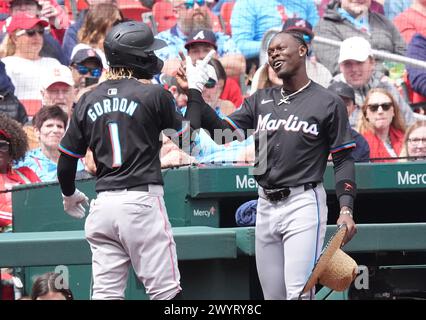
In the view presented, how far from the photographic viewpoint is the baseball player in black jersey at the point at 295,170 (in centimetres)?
441

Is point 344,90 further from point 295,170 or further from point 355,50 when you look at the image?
point 295,170

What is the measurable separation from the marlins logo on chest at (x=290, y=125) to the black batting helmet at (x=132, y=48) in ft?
1.98

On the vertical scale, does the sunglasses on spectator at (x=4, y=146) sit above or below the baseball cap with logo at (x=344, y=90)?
below

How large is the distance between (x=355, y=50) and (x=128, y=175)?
4165 millimetres

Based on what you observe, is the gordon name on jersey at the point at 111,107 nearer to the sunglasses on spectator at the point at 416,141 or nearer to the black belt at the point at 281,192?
the black belt at the point at 281,192

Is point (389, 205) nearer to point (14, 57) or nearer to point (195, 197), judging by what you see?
point (195, 197)

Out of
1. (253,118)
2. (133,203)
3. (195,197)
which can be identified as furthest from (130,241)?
(195,197)

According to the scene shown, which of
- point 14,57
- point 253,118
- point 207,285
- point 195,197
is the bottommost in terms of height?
point 207,285

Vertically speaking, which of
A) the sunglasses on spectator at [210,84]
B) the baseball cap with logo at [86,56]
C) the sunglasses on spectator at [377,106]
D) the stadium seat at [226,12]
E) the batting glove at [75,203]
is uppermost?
the stadium seat at [226,12]

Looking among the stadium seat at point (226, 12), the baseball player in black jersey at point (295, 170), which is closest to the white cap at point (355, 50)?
the stadium seat at point (226, 12)

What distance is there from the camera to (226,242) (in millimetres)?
5004

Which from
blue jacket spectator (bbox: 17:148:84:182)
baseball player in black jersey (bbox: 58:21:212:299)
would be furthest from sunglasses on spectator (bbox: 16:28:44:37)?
baseball player in black jersey (bbox: 58:21:212:299)

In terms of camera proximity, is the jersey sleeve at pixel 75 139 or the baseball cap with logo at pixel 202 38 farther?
the baseball cap with logo at pixel 202 38
